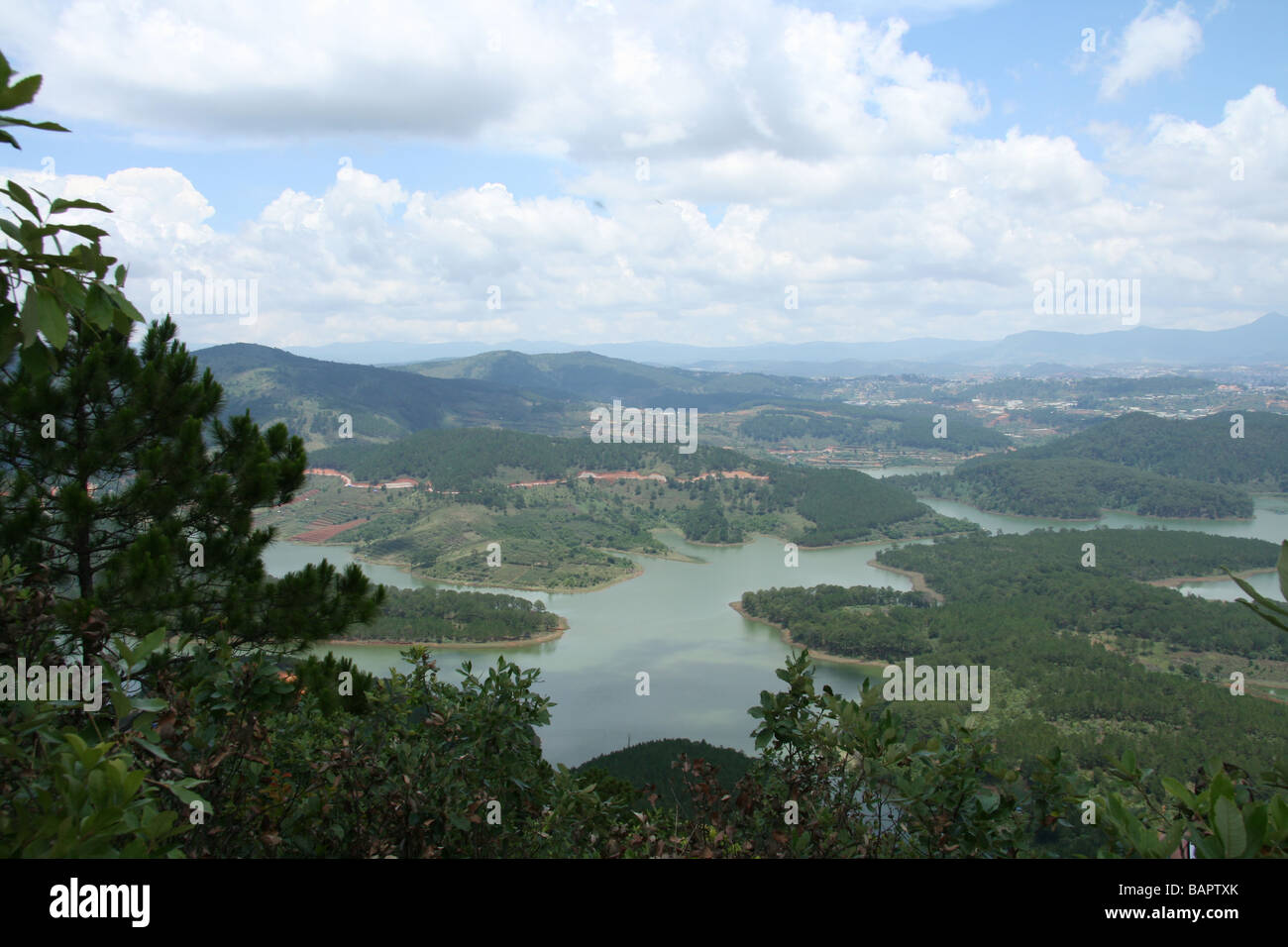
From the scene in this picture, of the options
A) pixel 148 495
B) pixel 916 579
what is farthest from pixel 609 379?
pixel 148 495

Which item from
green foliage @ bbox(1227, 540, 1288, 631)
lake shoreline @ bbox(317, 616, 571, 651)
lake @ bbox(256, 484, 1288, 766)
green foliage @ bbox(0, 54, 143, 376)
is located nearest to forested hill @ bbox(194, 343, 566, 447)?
lake @ bbox(256, 484, 1288, 766)

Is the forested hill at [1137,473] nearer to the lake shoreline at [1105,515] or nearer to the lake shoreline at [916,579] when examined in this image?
the lake shoreline at [1105,515]

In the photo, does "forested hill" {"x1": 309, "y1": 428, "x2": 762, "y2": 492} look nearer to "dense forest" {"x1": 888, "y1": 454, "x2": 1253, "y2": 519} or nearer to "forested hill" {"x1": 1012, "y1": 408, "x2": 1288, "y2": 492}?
"dense forest" {"x1": 888, "y1": 454, "x2": 1253, "y2": 519}

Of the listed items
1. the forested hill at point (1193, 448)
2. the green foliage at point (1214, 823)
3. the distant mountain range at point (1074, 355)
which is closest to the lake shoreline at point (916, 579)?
the forested hill at point (1193, 448)

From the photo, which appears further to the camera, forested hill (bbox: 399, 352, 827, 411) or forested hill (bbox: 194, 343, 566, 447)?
forested hill (bbox: 399, 352, 827, 411)
